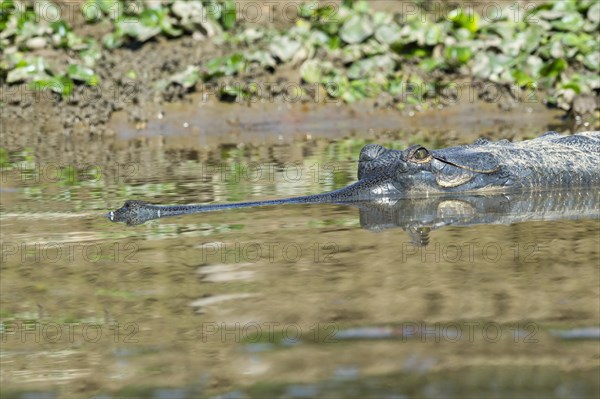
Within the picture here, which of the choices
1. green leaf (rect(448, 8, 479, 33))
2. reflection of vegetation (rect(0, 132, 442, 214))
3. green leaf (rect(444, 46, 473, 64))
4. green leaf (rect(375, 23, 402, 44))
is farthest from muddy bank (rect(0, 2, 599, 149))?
reflection of vegetation (rect(0, 132, 442, 214))

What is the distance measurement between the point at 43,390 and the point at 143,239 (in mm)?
2499

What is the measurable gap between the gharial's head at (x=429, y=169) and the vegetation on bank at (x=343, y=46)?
5.53m

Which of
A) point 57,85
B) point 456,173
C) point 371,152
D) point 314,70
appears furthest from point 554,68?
point 371,152

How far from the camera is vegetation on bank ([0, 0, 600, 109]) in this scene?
12.8 meters

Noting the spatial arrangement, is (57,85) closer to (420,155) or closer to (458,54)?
(458,54)

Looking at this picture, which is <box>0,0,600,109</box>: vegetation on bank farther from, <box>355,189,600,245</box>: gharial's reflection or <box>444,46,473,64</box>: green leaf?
<box>355,189,600,245</box>: gharial's reflection

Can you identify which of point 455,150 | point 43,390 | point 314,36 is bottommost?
point 43,390

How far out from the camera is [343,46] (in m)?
13.7

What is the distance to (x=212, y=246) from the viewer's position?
19.7 feet

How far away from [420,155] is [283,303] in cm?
257

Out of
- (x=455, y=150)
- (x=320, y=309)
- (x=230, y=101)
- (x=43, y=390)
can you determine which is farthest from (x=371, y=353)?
(x=230, y=101)

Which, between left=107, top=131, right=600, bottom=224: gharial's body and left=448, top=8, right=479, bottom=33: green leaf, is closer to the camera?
left=107, top=131, right=600, bottom=224: gharial's body

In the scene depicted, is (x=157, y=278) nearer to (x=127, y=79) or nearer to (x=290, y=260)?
(x=290, y=260)

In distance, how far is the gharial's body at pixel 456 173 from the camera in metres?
7.14
